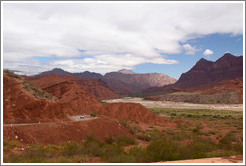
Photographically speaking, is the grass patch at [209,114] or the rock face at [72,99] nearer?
the rock face at [72,99]

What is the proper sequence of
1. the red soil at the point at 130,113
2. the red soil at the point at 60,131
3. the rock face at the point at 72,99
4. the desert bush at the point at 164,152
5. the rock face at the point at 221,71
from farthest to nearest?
the rock face at the point at 221,71 → the rock face at the point at 72,99 → the red soil at the point at 130,113 → the red soil at the point at 60,131 → the desert bush at the point at 164,152

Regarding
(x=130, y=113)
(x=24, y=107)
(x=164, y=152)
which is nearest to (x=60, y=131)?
(x=24, y=107)

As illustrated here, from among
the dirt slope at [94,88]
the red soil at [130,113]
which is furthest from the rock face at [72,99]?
the dirt slope at [94,88]

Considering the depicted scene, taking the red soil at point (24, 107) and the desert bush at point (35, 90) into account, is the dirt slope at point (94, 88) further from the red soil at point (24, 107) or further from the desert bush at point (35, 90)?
the red soil at point (24, 107)

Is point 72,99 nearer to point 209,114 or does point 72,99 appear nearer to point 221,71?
point 209,114

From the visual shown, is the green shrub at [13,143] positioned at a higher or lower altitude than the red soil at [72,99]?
lower

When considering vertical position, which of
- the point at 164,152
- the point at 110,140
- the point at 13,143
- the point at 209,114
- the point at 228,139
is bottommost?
the point at 209,114

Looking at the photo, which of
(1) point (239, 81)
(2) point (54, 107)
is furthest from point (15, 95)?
(1) point (239, 81)
